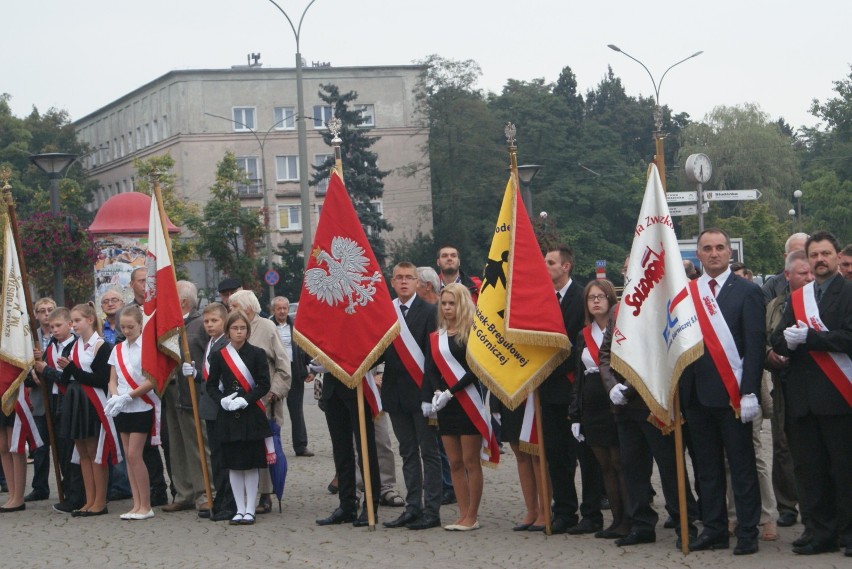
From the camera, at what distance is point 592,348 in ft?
28.9

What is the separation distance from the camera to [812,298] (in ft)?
26.4

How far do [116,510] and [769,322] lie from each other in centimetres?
616

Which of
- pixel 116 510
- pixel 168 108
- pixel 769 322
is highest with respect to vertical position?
pixel 168 108

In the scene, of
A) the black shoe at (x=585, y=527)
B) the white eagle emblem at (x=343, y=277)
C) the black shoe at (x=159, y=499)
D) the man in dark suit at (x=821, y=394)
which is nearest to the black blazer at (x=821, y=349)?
the man in dark suit at (x=821, y=394)

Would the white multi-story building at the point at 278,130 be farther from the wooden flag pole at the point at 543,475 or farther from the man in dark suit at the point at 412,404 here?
the wooden flag pole at the point at 543,475

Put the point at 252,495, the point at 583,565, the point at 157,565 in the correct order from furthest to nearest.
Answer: the point at 252,495, the point at 157,565, the point at 583,565

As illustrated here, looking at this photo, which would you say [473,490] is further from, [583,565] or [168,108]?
[168,108]

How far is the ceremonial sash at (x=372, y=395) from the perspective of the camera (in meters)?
10.3

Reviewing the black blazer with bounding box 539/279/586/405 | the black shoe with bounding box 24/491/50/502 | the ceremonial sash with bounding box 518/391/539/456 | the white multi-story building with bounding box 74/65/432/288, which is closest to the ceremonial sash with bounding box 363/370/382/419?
the ceremonial sash with bounding box 518/391/539/456

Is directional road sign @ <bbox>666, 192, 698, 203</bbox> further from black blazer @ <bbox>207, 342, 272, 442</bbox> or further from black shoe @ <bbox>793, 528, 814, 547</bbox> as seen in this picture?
black shoe @ <bbox>793, 528, 814, 547</bbox>

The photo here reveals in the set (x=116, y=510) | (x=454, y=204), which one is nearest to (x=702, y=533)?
(x=116, y=510)

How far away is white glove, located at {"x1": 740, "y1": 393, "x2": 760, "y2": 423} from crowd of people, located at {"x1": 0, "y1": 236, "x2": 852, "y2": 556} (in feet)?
0.07

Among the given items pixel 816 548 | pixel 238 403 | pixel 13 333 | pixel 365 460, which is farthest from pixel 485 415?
pixel 13 333

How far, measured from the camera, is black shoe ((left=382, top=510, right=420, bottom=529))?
977cm
